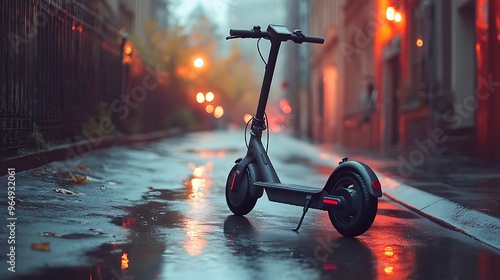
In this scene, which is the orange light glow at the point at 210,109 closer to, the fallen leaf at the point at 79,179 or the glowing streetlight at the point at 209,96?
the glowing streetlight at the point at 209,96

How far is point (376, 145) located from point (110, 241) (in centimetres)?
1927

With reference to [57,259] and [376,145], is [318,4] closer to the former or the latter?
[376,145]

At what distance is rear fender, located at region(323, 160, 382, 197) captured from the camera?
598cm

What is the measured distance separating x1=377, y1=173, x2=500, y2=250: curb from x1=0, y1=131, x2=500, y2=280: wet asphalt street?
135mm

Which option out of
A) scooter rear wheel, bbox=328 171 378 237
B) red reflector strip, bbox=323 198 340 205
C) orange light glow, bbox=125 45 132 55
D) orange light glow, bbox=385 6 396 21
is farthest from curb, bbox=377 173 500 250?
orange light glow, bbox=385 6 396 21

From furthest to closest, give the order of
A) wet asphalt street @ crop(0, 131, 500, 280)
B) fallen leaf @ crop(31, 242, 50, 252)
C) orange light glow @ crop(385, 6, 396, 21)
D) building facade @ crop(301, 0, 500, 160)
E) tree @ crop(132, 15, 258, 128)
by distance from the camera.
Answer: tree @ crop(132, 15, 258, 128)
orange light glow @ crop(385, 6, 396, 21)
building facade @ crop(301, 0, 500, 160)
fallen leaf @ crop(31, 242, 50, 252)
wet asphalt street @ crop(0, 131, 500, 280)

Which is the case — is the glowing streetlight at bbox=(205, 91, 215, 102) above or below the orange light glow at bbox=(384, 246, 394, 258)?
above

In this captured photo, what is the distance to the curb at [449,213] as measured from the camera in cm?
651

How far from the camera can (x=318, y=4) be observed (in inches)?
1759

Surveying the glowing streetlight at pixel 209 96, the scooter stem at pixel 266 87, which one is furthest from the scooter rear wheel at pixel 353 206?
the glowing streetlight at pixel 209 96

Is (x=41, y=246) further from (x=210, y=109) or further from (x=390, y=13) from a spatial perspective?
(x=210, y=109)

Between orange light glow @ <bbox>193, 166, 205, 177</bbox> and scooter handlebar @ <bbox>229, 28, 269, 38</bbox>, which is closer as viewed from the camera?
scooter handlebar @ <bbox>229, 28, 269, 38</bbox>

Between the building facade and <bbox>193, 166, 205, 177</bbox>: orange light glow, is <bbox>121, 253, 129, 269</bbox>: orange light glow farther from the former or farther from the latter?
the building facade

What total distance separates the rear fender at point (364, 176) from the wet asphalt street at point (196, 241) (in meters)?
0.39
